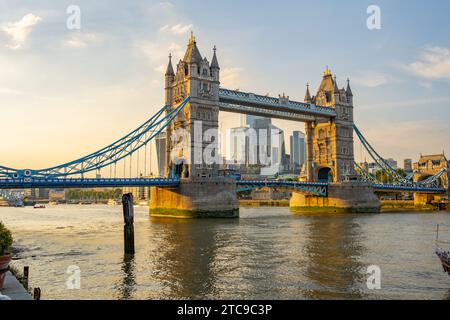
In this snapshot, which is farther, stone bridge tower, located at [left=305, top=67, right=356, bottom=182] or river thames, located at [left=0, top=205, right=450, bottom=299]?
stone bridge tower, located at [left=305, top=67, right=356, bottom=182]

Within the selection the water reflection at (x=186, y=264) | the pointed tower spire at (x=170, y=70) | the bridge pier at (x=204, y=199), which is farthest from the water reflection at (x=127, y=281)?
the pointed tower spire at (x=170, y=70)

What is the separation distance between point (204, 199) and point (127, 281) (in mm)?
38032

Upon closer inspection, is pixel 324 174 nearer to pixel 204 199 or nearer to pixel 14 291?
pixel 204 199

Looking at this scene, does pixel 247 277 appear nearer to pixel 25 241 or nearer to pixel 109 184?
pixel 25 241

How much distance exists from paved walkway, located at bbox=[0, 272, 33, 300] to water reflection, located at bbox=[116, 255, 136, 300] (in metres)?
3.84

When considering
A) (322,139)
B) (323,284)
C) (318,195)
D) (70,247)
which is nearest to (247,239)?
(70,247)

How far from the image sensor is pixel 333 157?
82.2m

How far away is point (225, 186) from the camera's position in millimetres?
58125

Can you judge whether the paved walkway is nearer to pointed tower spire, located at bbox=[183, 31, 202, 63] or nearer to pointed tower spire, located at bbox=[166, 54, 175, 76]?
pointed tower spire, located at bbox=[183, 31, 202, 63]

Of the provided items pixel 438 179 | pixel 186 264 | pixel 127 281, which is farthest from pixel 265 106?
pixel 438 179

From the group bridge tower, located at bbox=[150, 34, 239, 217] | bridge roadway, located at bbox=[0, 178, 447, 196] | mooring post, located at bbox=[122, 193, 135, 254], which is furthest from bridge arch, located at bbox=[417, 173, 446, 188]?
mooring post, located at bbox=[122, 193, 135, 254]

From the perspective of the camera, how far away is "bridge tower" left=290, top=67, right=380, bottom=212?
7569cm

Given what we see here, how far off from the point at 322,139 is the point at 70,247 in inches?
2547
